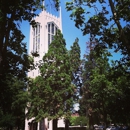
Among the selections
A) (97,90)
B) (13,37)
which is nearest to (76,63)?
(97,90)

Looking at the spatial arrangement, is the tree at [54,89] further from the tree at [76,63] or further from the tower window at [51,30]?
the tower window at [51,30]

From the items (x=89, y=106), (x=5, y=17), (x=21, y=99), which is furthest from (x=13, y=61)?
(x=89, y=106)

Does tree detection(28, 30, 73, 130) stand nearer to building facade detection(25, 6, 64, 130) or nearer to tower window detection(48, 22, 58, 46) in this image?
building facade detection(25, 6, 64, 130)

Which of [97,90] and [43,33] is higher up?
[43,33]

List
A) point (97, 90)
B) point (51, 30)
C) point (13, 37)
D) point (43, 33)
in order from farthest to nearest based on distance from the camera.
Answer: point (51, 30) < point (43, 33) < point (97, 90) < point (13, 37)

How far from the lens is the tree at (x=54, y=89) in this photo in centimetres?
2588

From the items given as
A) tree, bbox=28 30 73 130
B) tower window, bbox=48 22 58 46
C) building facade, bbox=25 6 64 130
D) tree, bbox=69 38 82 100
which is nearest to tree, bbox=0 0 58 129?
tree, bbox=28 30 73 130

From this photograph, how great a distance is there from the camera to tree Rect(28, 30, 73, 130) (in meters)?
25.9

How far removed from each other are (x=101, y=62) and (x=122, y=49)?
53.8ft

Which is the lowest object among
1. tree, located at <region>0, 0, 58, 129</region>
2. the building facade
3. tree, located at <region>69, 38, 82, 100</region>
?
tree, located at <region>0, 0, 58, 129</region>

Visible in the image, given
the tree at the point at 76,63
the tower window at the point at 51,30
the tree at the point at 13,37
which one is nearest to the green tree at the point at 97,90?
the tree at the point at 76,63

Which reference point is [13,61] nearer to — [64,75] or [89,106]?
[64,75]

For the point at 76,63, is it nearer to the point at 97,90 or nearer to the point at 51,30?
the point at 97,90

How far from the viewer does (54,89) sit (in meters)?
27.4
